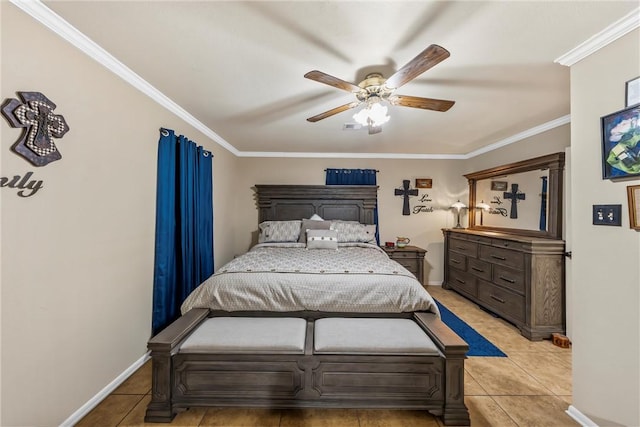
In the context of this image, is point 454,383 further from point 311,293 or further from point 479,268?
point 479,268

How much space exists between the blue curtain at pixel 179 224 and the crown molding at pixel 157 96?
0.93 ft

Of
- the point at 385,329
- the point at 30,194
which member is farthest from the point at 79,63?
the point at 385,329

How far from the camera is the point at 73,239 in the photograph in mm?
1598

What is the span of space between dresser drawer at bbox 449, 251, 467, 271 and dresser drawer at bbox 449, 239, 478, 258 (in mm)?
64

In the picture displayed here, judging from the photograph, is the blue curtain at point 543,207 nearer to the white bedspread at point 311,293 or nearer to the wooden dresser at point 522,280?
the wooden dresser at point 522,280

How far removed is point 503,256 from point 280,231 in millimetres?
2893

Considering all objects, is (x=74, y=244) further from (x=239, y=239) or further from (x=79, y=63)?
(x=239, y=239)

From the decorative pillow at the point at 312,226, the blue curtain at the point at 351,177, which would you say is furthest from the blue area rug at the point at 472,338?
the decorative pillow at the point at 312,226

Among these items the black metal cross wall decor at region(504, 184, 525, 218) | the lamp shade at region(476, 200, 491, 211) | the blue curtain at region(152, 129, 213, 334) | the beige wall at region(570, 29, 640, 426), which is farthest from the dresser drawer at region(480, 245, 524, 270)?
the blue curtain at region(152, 129, 213, 334)

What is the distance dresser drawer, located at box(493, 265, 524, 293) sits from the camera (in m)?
2.88

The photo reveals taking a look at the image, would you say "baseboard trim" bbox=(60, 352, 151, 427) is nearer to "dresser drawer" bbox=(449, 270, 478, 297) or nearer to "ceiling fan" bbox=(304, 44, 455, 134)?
"ceiling fan" bbox=(304, 44, 455, 134)

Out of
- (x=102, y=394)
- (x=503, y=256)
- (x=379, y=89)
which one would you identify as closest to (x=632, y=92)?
(x=379, y=89)

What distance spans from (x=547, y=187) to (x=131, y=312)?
14.1 feet

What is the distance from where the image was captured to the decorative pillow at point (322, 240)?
11.6 ft
